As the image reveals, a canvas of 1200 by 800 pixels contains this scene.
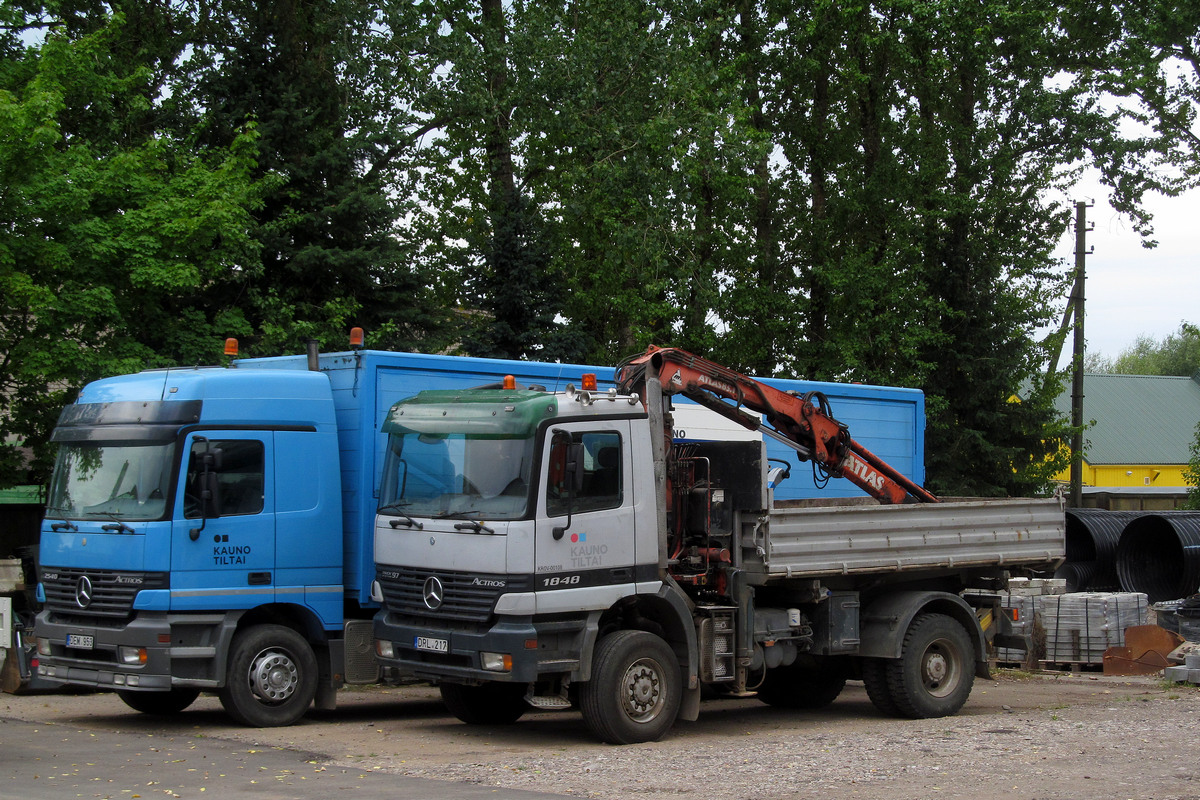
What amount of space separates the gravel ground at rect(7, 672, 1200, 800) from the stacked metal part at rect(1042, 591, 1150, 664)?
11.9ft

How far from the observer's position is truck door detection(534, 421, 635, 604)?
10109mm

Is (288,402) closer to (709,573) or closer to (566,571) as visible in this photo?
(566,571)

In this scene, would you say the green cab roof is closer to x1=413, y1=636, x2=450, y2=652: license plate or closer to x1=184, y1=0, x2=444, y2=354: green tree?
x1=413, y1=636, x2=450, y2=652: license plate

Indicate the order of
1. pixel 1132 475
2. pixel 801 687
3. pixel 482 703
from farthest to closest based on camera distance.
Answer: pixel 1132 475, pixel 801 687, pixel 482 703

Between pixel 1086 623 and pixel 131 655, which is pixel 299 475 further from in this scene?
pixel 1086 623

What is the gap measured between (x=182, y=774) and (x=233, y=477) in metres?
3.01

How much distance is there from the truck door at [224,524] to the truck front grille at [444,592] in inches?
46.6

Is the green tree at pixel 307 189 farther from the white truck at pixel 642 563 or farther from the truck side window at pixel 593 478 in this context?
the truck side window at pixel 593 478

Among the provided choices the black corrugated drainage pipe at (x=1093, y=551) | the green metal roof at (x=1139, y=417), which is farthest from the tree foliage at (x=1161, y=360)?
the black corrugated drainage pipe at (x=1093, y=551)

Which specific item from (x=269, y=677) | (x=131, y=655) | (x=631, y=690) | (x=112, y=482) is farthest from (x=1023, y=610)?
(x=112, y=482)

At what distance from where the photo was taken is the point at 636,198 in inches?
1051

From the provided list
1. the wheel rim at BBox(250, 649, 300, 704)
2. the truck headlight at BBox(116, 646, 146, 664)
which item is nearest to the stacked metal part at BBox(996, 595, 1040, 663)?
the wheel rim at BBox(250, 649, 300, 704)

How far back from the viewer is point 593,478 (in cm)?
1048

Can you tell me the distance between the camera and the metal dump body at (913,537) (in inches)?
447
